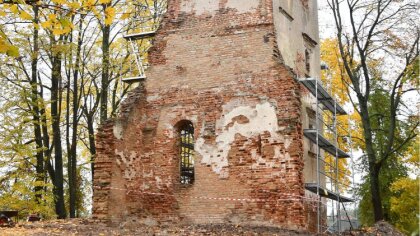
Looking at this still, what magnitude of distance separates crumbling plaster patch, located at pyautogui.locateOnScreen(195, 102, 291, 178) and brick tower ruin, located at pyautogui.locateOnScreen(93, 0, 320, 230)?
0.03 m

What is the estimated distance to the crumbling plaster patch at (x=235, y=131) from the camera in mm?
14086

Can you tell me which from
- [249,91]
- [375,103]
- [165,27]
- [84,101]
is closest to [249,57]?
[249,91]

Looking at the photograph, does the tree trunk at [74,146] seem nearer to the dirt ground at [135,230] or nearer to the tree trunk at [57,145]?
the tree trunk at [57,145]

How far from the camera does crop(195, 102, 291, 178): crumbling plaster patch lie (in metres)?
14.1

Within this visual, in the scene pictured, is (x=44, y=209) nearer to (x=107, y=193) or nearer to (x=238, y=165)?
(x=107, y=193)

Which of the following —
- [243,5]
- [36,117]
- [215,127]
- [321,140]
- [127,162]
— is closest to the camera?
[215,127]

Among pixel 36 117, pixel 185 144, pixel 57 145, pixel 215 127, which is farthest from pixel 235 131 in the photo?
pixel 36 117

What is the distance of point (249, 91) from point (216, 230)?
12.8ft

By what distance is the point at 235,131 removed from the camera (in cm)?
1446

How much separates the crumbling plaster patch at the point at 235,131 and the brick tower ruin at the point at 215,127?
0.03 meters

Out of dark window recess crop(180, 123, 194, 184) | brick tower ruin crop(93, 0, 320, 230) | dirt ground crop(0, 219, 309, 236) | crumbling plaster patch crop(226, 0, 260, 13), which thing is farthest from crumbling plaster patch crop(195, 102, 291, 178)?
crumbling plaster patch crop(226, 0, 260, 13)

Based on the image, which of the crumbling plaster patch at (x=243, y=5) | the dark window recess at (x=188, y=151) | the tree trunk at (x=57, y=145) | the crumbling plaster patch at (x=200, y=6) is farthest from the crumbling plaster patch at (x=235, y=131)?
the tree trunk at (x=57, y=145)

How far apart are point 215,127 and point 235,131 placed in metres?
0.60

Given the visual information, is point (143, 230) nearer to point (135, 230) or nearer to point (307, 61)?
point (135, 230)
